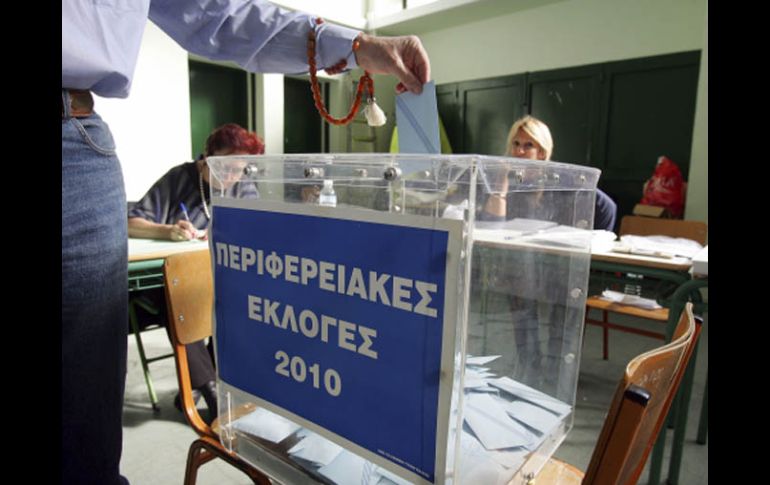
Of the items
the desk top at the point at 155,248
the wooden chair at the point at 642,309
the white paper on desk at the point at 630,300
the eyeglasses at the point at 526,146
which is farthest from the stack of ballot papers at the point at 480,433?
the eyeglasses at the point at 526,146

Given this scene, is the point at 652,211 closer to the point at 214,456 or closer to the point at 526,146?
the point at 526,146

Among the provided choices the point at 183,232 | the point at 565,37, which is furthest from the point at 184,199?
the point at 565,37

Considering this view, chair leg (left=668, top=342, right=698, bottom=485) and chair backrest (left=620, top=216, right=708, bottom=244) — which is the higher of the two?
chair backrest (left=620, top=216, right=708, bottom=244)

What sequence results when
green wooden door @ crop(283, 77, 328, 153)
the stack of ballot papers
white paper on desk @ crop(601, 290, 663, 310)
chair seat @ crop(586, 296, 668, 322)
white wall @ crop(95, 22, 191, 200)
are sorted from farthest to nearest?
green wooden door @ crop(283, 77, 328, 153)
white wall @ crop(95, 22, 191, 200)
white paper on desk @ crop(601, 290, 663, 310)
chair seat @ crop(586, 296, 668, 322)
the stack of ballot papers

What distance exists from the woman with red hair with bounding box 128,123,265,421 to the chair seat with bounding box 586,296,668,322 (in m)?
1.72

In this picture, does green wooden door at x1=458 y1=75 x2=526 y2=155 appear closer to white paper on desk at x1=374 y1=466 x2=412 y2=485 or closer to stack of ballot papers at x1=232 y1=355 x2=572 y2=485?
stack of ballot papers at x1=232 y1=355 x2=572 y2=485

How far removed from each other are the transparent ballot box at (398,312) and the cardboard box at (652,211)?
3.30 m

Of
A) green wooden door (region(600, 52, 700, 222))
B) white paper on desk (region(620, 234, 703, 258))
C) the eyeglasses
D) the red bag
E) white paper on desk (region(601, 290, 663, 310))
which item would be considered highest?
green wooden door (region(600, 52, 700, 222))

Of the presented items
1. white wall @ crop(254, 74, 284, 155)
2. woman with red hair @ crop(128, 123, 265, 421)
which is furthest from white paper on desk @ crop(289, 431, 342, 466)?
white wall @ crop(254, 74, 284, 155)

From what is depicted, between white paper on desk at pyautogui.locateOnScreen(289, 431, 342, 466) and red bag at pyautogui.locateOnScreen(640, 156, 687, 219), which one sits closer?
white paper on desk at pyautogui.locateOnScreen(289, 431, 342, 466)

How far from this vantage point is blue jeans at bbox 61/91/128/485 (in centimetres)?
62

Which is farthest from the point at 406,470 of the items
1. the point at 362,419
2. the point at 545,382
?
the point at 545,382

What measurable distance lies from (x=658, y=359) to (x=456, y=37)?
17.1 feet
